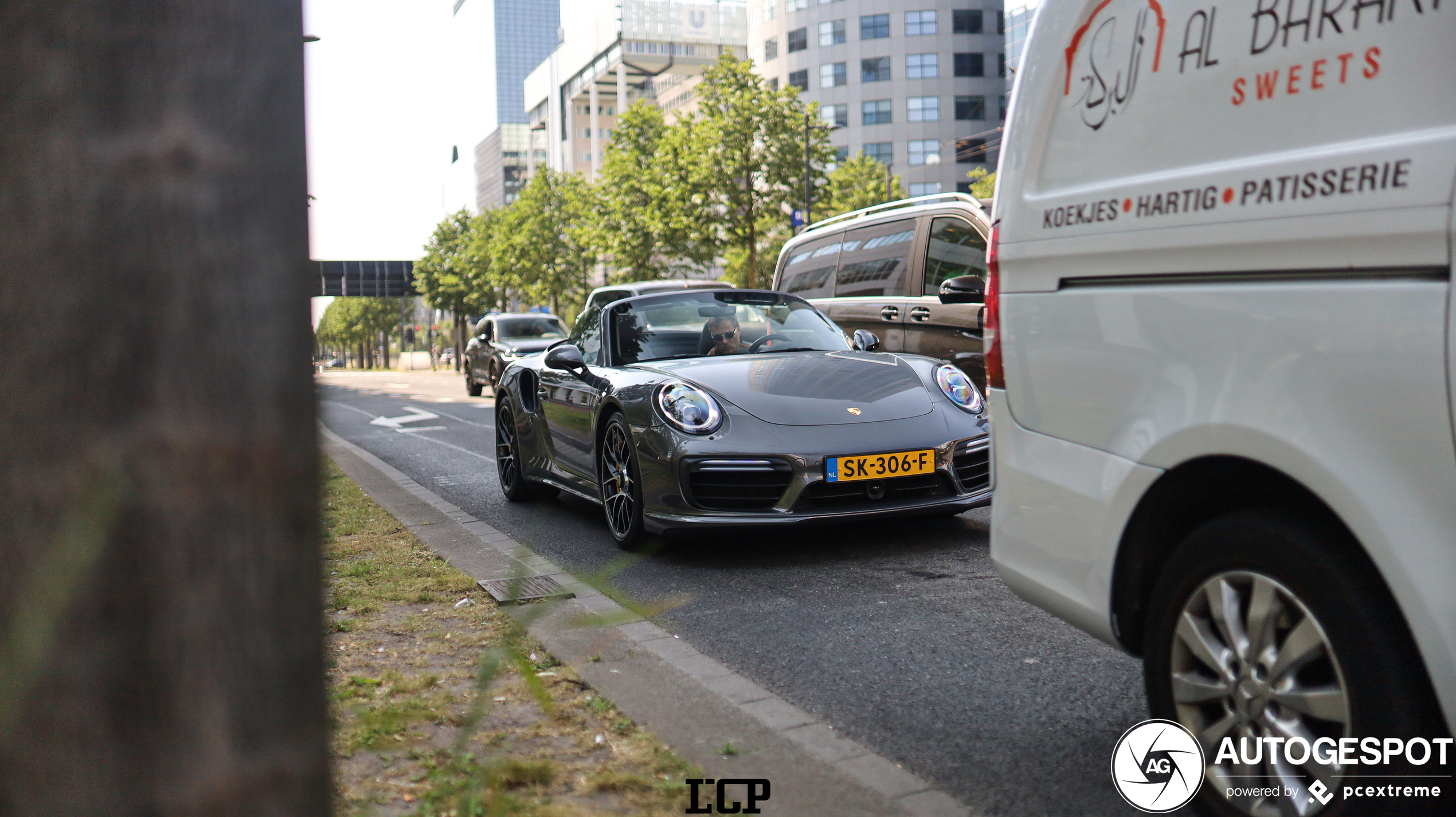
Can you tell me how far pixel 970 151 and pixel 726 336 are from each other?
66.9m

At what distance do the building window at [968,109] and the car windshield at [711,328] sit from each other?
69.3 meters

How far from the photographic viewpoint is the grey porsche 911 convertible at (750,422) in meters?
5.37

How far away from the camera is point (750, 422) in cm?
550

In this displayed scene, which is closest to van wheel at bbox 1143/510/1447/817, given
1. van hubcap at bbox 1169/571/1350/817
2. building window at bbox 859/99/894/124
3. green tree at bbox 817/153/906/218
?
van hubcap at bbox 1169/571/1350/817

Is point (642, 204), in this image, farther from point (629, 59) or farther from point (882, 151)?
point (629, 59)

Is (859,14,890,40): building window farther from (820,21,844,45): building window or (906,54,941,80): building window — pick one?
(906,54,941,80): building window

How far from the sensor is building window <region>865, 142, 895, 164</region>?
239ft

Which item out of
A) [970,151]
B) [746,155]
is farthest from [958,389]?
[970,151]

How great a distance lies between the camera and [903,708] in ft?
10.9

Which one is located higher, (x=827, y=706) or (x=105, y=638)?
(x=105, y=638)

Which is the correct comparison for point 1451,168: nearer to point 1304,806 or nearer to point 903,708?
point 1304,806

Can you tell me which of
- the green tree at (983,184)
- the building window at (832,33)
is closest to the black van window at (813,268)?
the green tree at (983,184)

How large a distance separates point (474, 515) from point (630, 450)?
2.16 meters

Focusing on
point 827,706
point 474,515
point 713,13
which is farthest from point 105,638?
point 713,13
